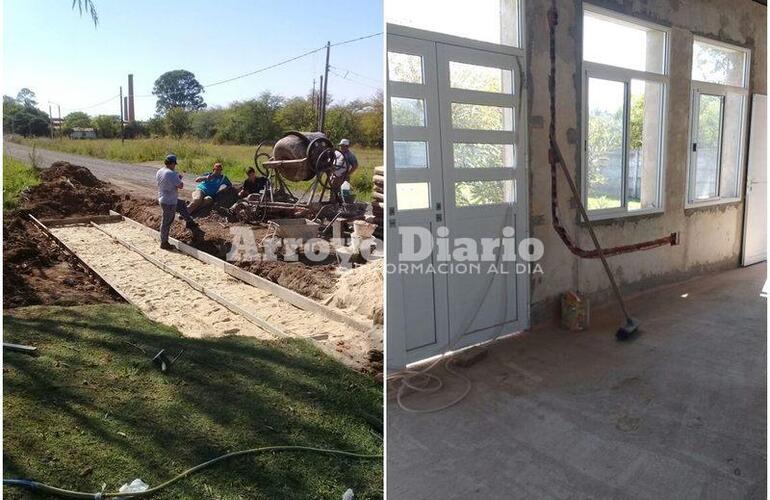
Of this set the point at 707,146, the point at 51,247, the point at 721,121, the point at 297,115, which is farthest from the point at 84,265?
the point at 721,121

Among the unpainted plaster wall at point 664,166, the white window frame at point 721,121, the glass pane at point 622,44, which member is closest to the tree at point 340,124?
the unpainted plaster wall at point 664,166

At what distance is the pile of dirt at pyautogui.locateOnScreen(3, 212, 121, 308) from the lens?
73.7 inches

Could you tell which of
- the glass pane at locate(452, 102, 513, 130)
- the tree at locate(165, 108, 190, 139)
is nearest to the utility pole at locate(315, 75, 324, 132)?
the tree at locate(165, 108, 190, 139)

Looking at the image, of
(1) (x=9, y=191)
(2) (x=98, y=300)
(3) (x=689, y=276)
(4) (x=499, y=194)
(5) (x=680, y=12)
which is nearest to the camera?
(1) (x=9, y=191)

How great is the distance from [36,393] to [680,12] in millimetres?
5358

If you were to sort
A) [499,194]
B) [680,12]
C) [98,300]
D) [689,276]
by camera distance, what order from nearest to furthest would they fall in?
[98,300]
[499,194]
[680,12]
[689,276]

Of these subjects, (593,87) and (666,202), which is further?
(666,202)

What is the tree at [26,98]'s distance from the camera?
1797 mm

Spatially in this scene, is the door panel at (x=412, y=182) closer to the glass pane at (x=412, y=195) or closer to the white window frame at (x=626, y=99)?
the glass pane at (x=412, y=195)

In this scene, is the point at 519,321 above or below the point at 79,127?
below

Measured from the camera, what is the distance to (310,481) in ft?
7.25

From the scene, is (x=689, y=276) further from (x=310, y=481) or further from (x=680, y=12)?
(x=310, y=481)

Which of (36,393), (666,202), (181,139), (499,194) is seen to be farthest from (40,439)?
(666,202)

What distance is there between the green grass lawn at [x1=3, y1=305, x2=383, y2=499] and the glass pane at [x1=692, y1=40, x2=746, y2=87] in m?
4.76
